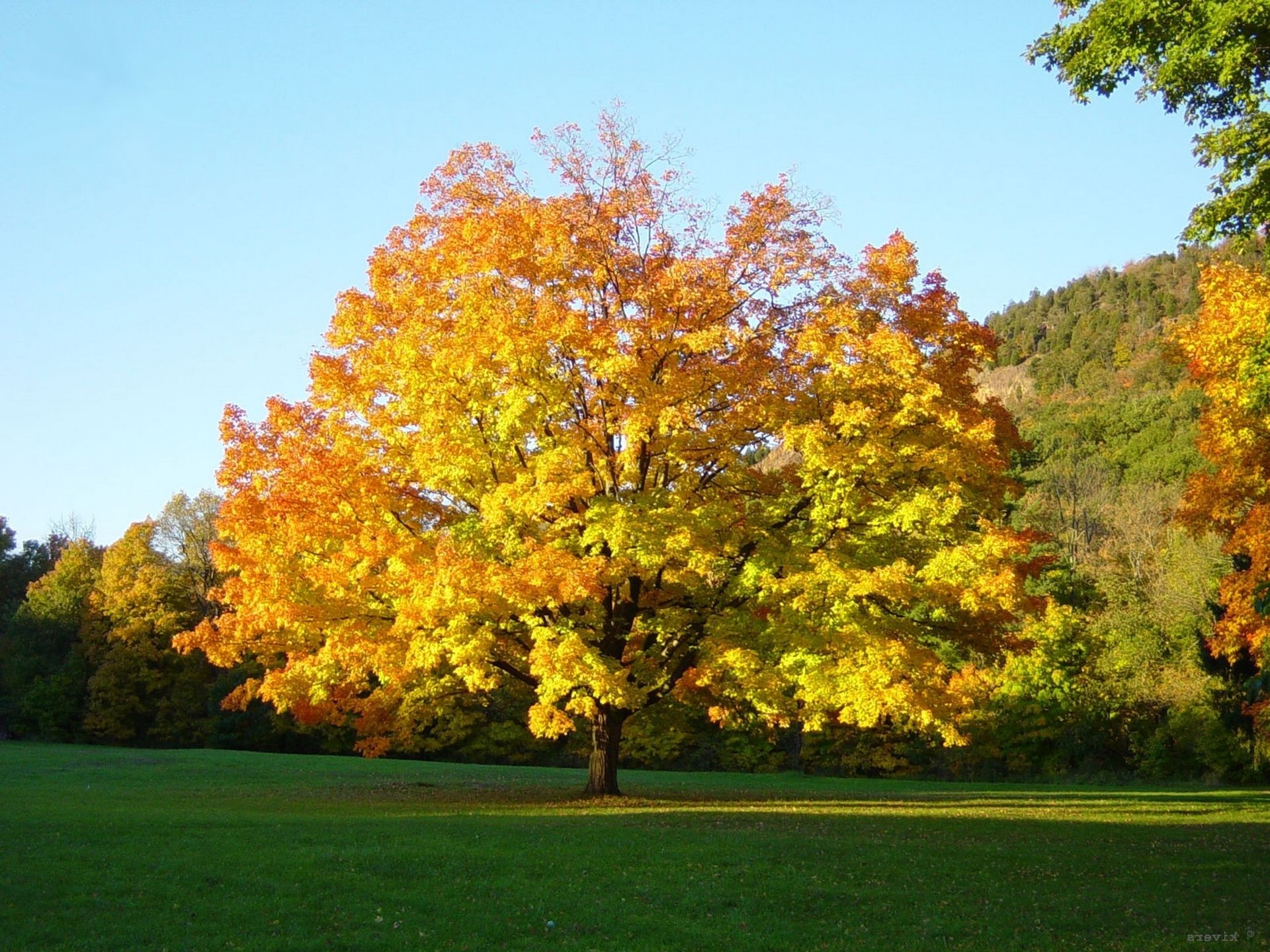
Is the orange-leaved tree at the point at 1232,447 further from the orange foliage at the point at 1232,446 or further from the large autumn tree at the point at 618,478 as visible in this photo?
the large autumn tree at the point at 618,478

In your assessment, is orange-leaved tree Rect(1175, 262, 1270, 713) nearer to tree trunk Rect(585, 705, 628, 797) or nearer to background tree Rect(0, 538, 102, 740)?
tree trunk Rect(585, 705, 628, 797)

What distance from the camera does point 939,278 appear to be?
20688 millimetres

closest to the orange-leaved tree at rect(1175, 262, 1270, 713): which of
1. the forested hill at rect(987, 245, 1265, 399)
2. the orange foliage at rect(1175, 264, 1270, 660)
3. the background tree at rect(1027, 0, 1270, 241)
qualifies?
the orange foliage at rect(1175, 264, 1270, 660)

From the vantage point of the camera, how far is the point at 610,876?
1266 centimetres

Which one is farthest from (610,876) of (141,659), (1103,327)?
(1103,327)

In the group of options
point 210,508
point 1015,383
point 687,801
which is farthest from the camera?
point 1015,383

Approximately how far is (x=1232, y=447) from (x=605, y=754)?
58.0 ft

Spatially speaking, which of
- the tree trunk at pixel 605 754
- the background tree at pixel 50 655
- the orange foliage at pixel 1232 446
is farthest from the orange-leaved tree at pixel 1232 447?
the background tree at pixel 50 655

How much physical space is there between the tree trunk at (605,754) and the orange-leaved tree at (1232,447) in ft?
48.6

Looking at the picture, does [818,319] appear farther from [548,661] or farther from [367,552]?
[367,552]

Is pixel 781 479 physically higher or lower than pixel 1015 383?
lower

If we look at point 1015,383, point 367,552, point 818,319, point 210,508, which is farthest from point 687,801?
point 1015,383

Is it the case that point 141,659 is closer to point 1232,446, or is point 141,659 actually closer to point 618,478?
point 618,478

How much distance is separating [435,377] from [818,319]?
290 inches
